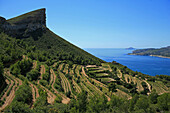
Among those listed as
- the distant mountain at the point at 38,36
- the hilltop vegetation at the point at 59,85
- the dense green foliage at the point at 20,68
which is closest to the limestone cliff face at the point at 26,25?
the distant mountain at the point at 38,36

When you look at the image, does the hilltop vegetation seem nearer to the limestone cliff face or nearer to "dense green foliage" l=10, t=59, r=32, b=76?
"dense green foliage" l=10, t=59, r=32, b=76

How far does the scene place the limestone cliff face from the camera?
99.2m

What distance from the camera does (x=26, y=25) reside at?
109562 mm

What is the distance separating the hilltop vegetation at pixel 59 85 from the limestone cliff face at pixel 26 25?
831mm

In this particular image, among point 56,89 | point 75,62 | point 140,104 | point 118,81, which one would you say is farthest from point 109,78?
point 140,104

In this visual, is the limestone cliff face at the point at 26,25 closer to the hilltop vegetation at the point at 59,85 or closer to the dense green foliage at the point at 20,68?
the hilltop vegetation at the point at 59,85

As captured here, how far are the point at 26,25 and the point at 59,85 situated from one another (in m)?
87.3

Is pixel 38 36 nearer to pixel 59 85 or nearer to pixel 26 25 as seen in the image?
pixel 26 25

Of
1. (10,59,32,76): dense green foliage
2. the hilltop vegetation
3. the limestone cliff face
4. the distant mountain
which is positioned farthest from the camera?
the limestone cliff face

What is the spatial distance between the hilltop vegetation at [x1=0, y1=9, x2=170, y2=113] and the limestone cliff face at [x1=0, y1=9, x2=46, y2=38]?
831 millimetres

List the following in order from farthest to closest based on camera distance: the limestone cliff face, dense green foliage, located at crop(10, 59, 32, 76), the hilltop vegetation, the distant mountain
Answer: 1. the limestone cliff face
2. the distant mountain
3. dense green foliage, located at crop(10, 59, 32, 76)
4. the hilltop vegetation

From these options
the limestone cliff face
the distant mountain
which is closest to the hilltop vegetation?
the distant mountain

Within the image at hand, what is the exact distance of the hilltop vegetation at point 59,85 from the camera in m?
27.7

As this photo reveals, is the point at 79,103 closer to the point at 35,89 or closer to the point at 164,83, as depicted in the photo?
the point at 35,89
